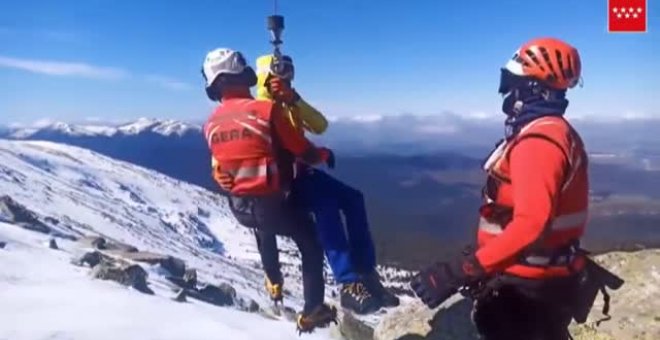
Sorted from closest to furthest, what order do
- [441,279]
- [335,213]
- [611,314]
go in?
[441,279] < [335,213] < [611,314]

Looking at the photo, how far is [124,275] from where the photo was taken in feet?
45.5

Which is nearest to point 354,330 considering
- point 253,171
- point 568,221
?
point 253,171

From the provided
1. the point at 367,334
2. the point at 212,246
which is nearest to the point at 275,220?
the point at 367,334

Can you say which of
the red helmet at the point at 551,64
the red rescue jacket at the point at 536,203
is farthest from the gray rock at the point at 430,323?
the red helmet at the point at 551,64

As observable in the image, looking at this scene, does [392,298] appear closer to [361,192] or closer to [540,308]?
[361,192]

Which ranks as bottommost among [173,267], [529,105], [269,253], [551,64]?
[173,267]

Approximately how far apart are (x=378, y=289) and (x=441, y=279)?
5.64 ft

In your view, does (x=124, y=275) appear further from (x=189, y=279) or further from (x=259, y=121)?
(x=259, y=121)

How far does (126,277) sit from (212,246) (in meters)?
92.0

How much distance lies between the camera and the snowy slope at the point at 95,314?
9398 mm

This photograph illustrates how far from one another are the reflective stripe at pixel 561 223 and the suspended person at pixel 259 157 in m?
2.02

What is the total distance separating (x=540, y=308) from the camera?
5199 millimetres

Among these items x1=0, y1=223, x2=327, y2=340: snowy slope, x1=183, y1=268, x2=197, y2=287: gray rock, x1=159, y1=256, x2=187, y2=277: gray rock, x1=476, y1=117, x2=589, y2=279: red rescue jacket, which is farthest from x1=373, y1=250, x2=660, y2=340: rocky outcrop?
x1=159, y1=256, x2=187, y2=277: gray rock

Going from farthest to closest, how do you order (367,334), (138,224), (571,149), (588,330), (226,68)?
(138,224) < (367,334) < (588,330) < (226,68) < (571,149)
